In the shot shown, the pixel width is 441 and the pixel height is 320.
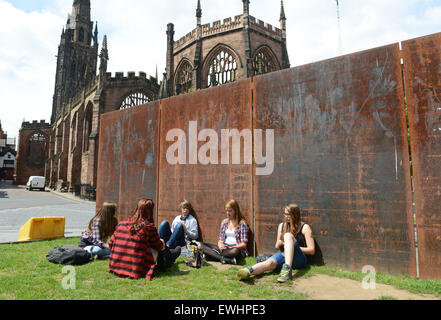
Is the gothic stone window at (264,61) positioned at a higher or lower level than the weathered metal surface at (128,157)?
higher

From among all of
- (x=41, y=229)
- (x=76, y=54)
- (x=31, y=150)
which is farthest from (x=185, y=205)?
(x=76, y=54)

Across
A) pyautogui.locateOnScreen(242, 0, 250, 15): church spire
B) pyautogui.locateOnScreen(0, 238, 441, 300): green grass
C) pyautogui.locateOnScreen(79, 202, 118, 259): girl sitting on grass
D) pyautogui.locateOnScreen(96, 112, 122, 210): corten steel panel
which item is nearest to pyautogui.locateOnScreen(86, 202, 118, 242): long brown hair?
pyautogui.locateOnScreen(79, 202, 118, 259): girl sitting on grass

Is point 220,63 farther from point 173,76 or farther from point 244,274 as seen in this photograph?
point 244,274

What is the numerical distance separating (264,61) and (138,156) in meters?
26.8

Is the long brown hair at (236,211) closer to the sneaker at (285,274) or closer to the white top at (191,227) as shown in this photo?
the white top at (191,227)

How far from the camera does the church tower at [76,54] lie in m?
58.2

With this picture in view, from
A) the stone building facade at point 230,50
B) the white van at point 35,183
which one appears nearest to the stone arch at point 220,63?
the stone building facade at point 230,50

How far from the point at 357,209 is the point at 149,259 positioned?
3.01 metres

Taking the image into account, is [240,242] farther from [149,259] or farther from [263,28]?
[263,28]

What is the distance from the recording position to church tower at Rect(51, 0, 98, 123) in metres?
58.2

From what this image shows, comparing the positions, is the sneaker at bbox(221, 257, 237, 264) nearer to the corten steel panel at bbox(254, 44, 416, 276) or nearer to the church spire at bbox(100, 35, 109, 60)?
the corten steel panel at bbox(254, 44, 416, 276)
